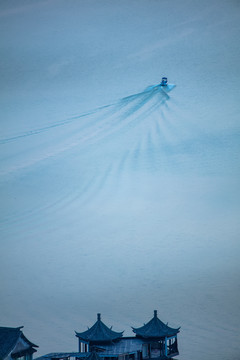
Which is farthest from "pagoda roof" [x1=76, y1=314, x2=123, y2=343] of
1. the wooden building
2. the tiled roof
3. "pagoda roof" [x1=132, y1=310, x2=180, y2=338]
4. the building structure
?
the tiled roof

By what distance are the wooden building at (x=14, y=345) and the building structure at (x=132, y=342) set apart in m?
0.56

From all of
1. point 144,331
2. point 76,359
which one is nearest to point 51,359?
point 76,359

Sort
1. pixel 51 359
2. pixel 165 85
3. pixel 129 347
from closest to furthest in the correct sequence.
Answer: pixel 51 359, pixel 129 347, pixel 165 85

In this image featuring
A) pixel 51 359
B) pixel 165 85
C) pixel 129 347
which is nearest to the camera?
pixel 51 359

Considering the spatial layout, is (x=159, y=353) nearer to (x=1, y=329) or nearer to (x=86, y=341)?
(x=86, y=341)

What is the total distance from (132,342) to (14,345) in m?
1.38

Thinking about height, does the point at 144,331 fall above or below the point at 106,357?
above

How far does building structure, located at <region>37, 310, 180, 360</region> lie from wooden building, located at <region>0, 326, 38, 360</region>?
0.56 m

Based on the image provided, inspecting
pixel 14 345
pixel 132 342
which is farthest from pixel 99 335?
Answer: pixel 14 345

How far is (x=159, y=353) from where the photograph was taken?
5.36 meters

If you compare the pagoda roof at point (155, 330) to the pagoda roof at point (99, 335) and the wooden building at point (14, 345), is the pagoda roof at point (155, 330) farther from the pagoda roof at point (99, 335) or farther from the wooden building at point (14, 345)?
the wooden building at point (14, 345)

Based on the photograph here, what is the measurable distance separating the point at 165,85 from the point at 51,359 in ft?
17.3

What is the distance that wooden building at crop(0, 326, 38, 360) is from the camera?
4.96 m

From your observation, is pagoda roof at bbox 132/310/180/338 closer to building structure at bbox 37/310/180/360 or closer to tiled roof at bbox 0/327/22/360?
building structure at bbox 37/310/180/360
